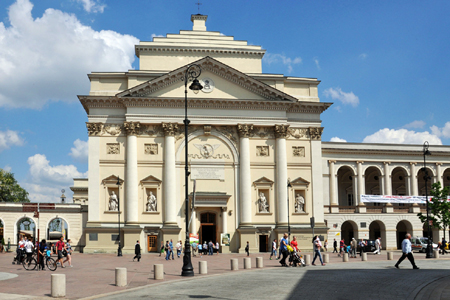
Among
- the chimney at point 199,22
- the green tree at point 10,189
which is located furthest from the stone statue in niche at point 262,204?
the green tree at point 10,189

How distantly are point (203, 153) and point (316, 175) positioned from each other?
12.1 metres

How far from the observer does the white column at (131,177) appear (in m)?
50.2

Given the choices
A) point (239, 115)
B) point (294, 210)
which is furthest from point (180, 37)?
point (294, 210)

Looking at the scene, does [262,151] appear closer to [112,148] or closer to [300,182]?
[300,182]

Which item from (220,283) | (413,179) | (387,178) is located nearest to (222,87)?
(387,178)

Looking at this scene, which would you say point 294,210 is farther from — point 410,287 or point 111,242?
point 410,287

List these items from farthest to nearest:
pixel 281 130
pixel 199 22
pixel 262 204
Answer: pixel 199 22, pixel 281 130, pixel 262 204

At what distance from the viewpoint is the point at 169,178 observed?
167ft

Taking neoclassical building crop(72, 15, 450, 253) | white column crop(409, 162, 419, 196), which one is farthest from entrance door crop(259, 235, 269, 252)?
white column crop(409, 162, 419, 196)

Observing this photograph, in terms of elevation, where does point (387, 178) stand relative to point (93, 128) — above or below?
below

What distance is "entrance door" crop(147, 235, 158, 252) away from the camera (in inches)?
1983

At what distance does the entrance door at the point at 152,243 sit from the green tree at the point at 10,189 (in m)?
56.8

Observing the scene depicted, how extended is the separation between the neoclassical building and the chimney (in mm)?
6120

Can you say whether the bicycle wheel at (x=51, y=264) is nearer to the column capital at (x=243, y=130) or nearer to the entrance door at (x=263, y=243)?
the entrance door at (x=263, y=243)
